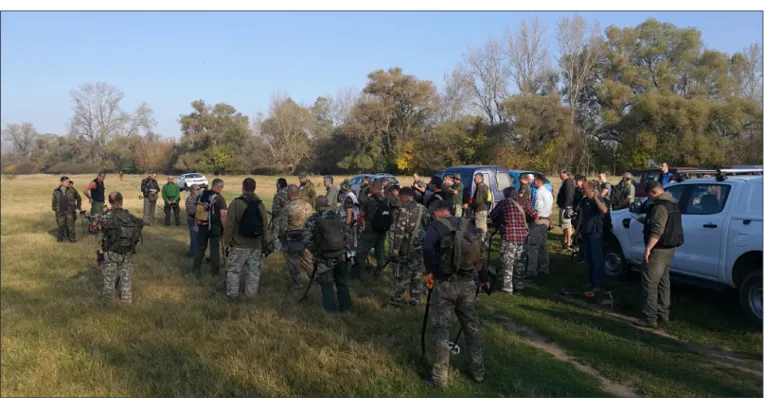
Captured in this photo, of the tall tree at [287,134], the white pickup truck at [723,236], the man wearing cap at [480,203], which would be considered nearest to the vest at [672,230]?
the white pickup truck at [723,236]

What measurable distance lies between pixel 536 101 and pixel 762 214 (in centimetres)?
2808

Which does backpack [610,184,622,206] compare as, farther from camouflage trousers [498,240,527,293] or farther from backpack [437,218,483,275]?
backpack [437,218,483,275]

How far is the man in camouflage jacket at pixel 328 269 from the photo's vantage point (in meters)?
6.45

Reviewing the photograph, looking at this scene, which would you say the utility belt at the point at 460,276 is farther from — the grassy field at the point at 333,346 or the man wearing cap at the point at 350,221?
the man wearing cap at the point at 350,221

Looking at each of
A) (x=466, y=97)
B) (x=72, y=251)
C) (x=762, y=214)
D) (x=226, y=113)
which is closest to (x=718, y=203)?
(x=762, y=214)

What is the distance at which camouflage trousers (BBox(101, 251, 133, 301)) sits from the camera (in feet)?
22.4

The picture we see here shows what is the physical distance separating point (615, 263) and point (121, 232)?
791 centimetres

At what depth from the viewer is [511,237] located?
7496 millimetres

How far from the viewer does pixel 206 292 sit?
303 inches

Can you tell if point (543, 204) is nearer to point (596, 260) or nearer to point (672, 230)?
point (596, 260)

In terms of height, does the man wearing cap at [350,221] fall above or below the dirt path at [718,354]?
above

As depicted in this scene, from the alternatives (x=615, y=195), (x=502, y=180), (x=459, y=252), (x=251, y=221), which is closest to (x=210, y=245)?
(x=251, y=221)

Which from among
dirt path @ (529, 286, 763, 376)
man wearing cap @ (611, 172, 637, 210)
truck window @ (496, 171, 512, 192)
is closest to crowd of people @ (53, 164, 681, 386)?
dirt path @ (529, 286, 763, 376)

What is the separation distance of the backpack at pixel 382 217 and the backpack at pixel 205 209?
2.83 metres
